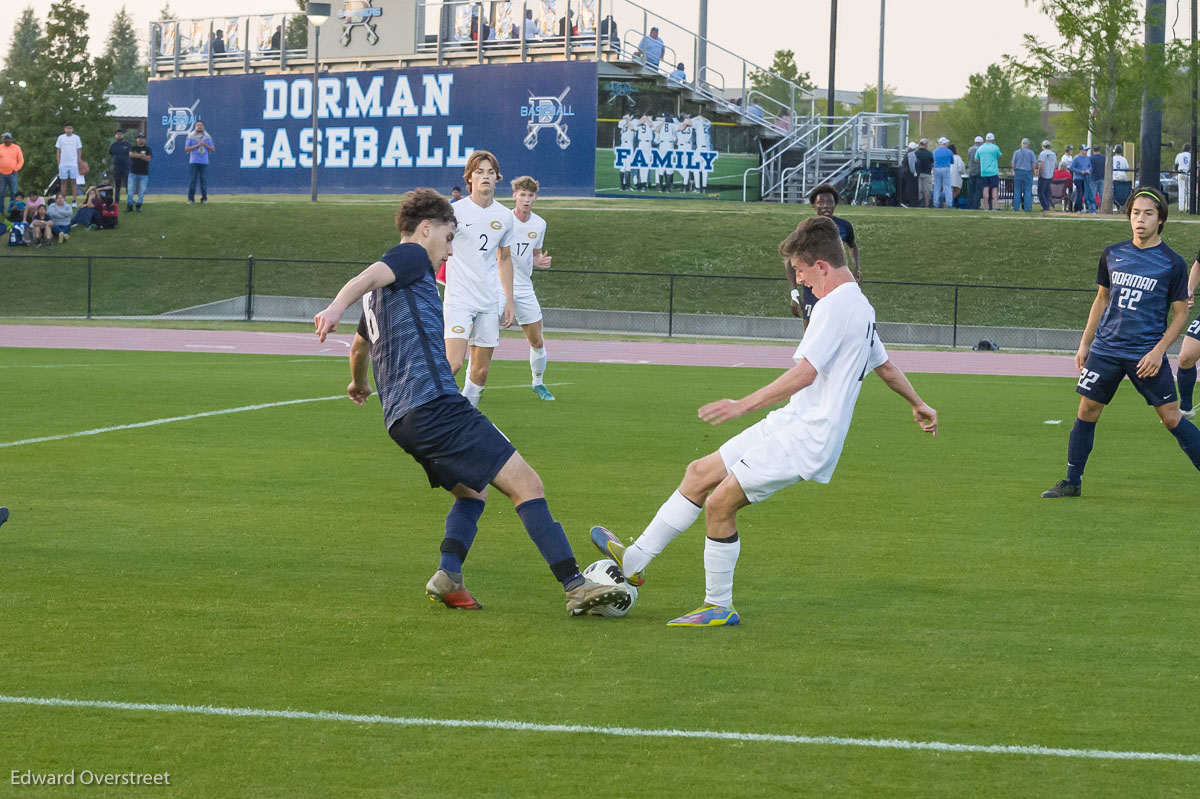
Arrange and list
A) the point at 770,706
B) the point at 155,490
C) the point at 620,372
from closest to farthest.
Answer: the point at 770,706 < the point at 155,490 < the point at 620,372

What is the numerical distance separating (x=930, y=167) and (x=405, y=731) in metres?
39.5

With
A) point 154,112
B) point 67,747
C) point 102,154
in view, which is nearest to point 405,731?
point 67,747

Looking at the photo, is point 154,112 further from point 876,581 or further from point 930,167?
point 876,581

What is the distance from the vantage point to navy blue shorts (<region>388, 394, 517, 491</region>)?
6.28 metres

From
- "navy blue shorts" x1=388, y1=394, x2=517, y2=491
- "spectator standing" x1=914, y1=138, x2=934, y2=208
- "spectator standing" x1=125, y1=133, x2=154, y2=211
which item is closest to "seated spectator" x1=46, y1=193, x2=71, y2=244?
"spectator standing" x1=125, y1=133, x2=154, y2=211

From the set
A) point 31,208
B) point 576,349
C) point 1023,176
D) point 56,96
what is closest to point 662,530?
point 576,349

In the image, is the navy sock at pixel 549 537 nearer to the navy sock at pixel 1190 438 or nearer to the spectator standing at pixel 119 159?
the navy sock at pixel 1190 438

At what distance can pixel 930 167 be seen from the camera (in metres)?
42.3

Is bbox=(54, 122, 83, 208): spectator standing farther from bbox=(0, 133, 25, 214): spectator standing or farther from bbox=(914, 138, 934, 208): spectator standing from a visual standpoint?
bbox=(914, 138, 934, 208): spectator standing

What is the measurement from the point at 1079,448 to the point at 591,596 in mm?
5066

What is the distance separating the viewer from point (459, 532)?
6707mm

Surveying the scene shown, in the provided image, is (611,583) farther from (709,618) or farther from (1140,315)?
(1140,315)

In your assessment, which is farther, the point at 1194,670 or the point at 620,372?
the point at 620,372

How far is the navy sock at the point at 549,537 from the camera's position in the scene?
20.9 feet
